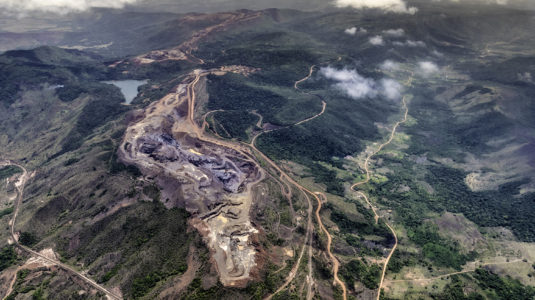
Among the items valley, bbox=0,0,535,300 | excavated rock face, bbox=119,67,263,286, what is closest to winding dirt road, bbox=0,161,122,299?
valley, bbox=0,0,535,300

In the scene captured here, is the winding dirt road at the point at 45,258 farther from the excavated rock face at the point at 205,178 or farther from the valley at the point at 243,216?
the excavated rock face at the point at 205,178

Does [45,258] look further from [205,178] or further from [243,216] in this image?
[243,216]

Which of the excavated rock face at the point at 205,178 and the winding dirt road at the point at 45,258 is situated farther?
the excavated rock face at the point at 205,178

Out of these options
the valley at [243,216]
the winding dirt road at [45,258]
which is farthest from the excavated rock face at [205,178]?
the winding dirt road at [45,258]

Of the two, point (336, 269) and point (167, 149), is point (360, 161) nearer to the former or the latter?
point (336, 269)

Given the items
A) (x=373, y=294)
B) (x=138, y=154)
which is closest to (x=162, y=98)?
(x=138, y=154)

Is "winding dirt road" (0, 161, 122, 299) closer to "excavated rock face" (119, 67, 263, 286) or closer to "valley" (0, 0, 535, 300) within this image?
"valley" (0, 0, 535, 300)

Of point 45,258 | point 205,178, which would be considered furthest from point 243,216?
point 45,258

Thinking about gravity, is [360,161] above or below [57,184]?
below

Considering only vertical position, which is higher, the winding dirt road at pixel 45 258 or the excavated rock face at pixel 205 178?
the excavated rock face at pixel 205 178

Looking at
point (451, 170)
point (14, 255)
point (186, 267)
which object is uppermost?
point (186, 267)
